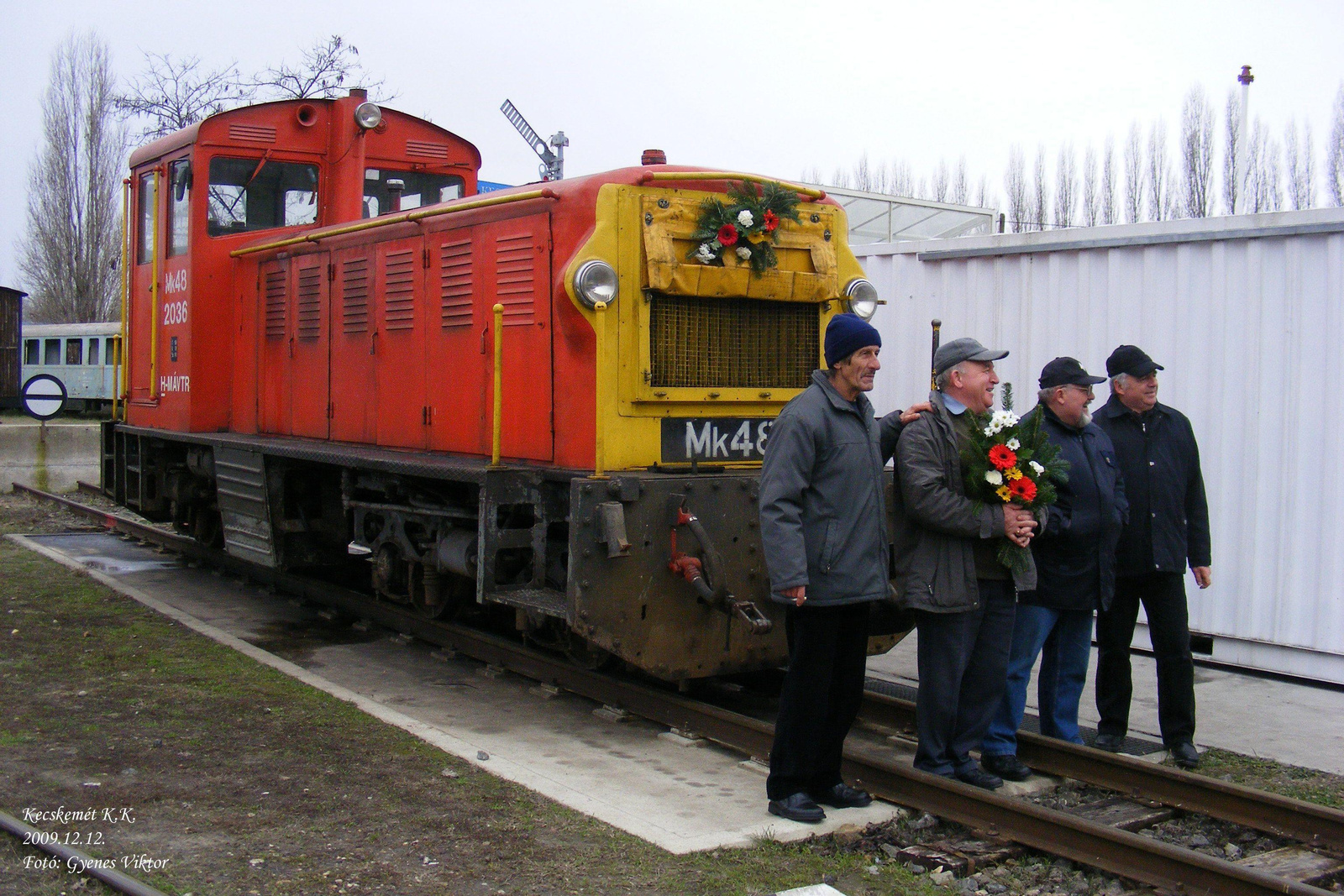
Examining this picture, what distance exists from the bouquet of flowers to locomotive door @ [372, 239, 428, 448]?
12.0ft

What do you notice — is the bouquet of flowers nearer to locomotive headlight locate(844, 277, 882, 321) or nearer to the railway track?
the railway track

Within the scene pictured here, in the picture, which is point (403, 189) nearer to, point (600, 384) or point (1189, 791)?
point (600, 384)

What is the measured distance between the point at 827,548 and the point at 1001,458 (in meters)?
0.85

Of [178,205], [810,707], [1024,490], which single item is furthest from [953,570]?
[178,205]

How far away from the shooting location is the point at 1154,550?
5414mm

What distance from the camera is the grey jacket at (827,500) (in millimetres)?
4336

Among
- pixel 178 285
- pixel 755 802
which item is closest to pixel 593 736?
pixel 755 802

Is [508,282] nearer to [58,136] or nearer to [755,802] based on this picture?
[755,802]

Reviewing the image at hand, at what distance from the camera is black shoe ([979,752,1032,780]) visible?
5004 mm

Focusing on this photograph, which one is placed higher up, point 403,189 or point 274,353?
point 403,189

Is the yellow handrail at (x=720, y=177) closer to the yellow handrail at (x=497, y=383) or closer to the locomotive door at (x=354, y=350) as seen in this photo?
the yellow handrail at (x=497, y=383)

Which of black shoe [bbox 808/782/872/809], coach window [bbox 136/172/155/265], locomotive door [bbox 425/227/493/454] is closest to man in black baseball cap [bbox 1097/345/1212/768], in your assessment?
black shoe [bbox 808/782/872/809]

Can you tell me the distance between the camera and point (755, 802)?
473cm

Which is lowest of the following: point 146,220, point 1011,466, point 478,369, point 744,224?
point 1011,466
